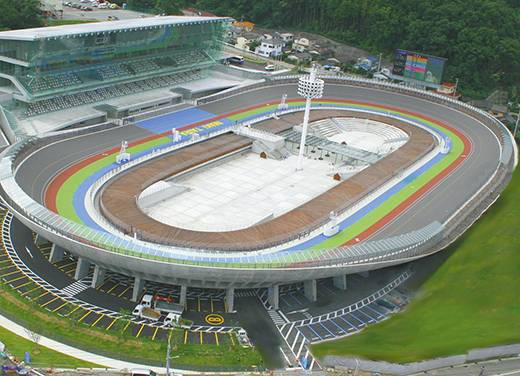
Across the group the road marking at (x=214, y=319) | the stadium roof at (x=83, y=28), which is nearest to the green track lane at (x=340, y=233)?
the road marking at (x=214, y=319)

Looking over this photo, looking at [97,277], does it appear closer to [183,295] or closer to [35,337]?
[183,295]

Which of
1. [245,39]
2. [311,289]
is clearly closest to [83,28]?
[311,289]

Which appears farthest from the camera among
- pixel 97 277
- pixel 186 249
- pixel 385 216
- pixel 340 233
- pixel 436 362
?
pixel 385 216

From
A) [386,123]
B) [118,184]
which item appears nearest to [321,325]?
[118,184]

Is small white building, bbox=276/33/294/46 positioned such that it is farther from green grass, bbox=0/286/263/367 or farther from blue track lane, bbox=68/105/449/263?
green grass, bbox=0/286/263/367

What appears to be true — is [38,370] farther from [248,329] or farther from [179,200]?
[179,200]

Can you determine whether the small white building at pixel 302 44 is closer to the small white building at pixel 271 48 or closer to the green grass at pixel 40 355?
the small white building at pixel 271 48
